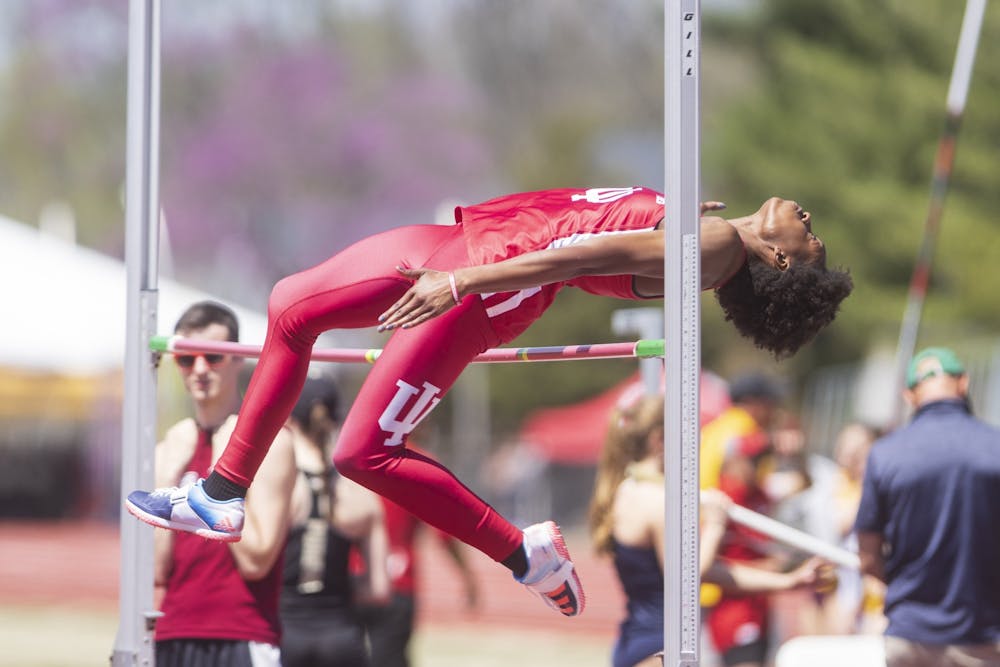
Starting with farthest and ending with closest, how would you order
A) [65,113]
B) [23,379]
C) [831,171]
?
[65,113] → [831,171] → [23,379]

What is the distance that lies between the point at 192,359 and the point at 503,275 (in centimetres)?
162

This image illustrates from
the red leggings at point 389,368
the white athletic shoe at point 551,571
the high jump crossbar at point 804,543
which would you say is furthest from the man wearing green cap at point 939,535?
the red leggings at point 389,368

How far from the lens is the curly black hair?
12.1 feet

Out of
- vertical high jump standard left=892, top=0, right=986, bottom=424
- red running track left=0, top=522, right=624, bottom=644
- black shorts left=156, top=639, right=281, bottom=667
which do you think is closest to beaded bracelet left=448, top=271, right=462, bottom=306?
black shorts left=156, top=639, right=281, bottom=667

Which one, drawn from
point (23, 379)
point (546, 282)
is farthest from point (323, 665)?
point (23, 379)

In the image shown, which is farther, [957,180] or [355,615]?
[957,180]

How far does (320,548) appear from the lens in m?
5.51

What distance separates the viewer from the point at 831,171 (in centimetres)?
2369

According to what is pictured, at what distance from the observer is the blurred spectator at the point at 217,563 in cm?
457

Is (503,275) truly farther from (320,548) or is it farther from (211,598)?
(320,548)

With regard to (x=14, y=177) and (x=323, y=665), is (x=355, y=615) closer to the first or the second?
(x=323, y=665)

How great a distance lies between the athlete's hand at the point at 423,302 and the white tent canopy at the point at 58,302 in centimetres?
1191

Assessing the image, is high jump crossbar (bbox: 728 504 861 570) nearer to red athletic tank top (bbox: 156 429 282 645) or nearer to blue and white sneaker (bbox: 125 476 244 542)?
red athletic tank top (bbox: 156 429 282 645)

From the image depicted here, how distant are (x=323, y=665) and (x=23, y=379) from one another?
52.4 ft
